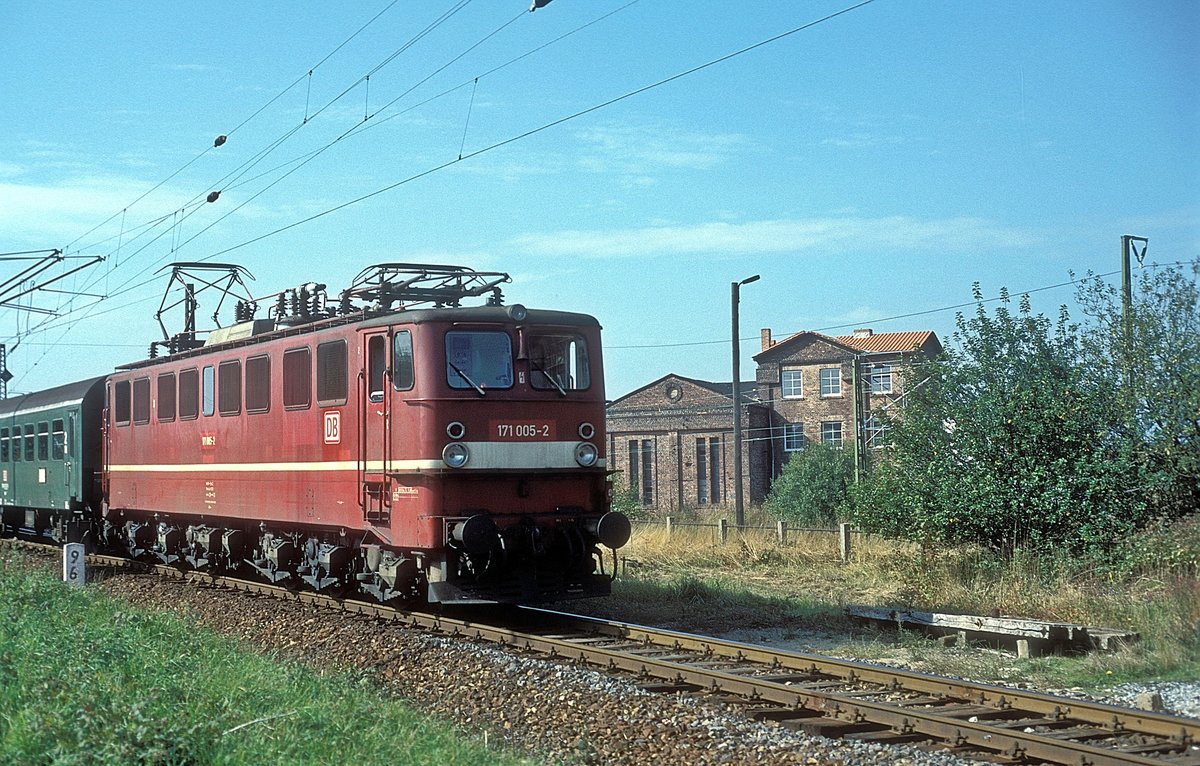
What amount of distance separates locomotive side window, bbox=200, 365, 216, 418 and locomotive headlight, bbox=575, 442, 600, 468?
6.67 metres

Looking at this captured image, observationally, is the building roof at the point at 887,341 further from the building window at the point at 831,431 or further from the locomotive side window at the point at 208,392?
the locomotive side window at the point at 208,392

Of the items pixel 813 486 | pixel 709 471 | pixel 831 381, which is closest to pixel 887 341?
pixel 831 381

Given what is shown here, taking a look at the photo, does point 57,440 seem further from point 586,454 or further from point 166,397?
point 586,454

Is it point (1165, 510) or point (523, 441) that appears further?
point (1165, 510)

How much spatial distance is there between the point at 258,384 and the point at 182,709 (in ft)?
28.0

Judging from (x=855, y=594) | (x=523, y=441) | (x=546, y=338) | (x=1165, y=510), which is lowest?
(x=855, y=594)

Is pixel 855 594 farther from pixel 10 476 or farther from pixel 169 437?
pixel 10 476

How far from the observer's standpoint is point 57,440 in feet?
80.3

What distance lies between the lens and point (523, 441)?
12922 mm

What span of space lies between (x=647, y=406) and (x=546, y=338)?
148 feet

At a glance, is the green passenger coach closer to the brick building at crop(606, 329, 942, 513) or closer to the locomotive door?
the locomotive door

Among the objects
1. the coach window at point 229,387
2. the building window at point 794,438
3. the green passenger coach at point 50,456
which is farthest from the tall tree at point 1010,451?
the building window at point 794,438

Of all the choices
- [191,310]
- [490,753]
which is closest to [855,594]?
[490,753]

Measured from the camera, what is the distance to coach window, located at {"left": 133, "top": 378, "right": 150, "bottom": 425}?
20.1 m
